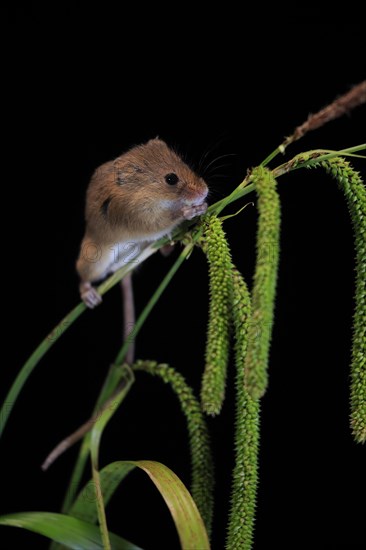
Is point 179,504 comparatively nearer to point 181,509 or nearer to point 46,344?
point 181,509

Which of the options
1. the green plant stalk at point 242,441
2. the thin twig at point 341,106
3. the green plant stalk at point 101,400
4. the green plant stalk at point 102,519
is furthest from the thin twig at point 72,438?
the thin twig at point 341,106

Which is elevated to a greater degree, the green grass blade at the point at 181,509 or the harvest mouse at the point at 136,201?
the harvest mouse at the point at 136,201

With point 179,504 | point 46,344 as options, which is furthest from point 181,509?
point 46,344

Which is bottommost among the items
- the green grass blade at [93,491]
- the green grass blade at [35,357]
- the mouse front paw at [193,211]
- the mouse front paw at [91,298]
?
the green grass blade at [93,491]

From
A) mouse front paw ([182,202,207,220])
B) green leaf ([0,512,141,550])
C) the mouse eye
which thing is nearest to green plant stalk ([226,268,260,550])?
mouse front paw ([182,202,207,220])

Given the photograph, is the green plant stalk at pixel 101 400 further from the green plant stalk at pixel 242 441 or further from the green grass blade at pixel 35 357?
the green plant stalk at pixel 242 441

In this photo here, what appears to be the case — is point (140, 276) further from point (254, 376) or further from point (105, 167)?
point (254, 376)

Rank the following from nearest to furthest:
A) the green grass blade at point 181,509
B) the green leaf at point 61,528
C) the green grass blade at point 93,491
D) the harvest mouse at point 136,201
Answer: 1. the green grass blade at point 181,509
2. the green leaf at point 61,528
3. the green grass blade at point 93,491
4. the harvest mouse at point 136,201
